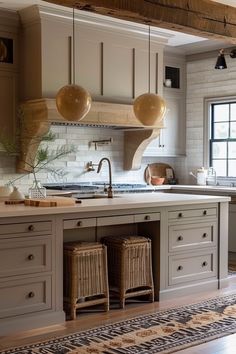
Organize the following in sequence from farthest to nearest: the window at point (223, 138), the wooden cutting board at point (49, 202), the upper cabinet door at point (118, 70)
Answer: the window at point (223, 138) → the upper cabinet door at point (118, 70) → the wooden cutting board at point (49, 202)

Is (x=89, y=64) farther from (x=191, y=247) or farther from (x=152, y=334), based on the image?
(x=152, y=334)

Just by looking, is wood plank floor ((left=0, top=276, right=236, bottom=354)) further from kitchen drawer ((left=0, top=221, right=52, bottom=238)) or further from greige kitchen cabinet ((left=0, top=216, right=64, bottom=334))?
kitchen drawer ((left=0, top=221, right=52, bottom=238))

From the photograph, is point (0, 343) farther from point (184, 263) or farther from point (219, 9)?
point (219, 9)

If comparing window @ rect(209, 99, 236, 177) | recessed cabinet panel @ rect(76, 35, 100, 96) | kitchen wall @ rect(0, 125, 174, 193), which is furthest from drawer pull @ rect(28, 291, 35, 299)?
window @ rect(209, 99, 236, 177)

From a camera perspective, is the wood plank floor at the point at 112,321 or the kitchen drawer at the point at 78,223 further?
the kitchen drawer at the point at 78,223

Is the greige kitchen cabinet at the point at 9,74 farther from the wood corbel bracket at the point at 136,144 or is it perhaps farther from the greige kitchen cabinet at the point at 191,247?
the greige kitchen cabinet at the point at 191,247

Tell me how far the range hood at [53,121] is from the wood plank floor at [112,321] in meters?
2.45

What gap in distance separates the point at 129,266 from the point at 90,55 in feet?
10.2

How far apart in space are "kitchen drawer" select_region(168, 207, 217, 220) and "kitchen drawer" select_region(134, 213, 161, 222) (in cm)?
15

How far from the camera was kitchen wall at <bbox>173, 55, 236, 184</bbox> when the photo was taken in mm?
8133

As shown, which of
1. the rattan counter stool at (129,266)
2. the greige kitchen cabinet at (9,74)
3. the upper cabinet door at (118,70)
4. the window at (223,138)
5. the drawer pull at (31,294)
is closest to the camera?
the drawer pull at (31,294)

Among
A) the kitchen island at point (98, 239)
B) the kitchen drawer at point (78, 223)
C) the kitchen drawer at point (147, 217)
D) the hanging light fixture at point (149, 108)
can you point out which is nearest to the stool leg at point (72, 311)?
the kitchen island at point (98, 239)

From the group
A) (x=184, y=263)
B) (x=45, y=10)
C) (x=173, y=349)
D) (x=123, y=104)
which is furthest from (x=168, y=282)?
(x=45, y=10)

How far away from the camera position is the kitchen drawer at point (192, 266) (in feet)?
16.8
